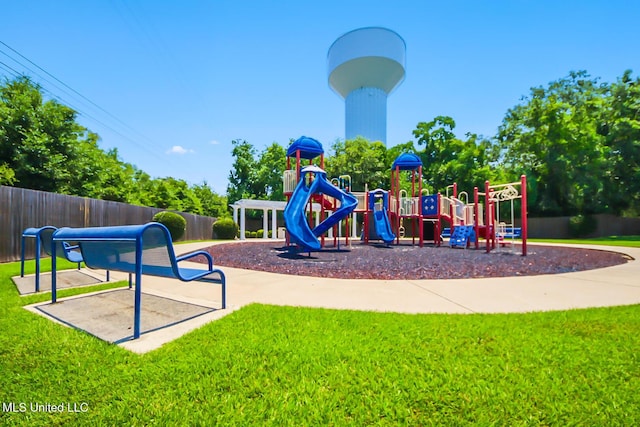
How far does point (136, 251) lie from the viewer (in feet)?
10.2

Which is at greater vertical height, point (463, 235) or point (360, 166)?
→ point (360, 166)

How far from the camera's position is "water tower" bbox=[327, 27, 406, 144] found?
50.7 m

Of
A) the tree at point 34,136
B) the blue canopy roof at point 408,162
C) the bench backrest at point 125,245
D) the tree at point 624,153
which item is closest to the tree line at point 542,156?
the tree at point 624,153

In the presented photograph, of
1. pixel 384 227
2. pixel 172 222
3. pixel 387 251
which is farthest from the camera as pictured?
pixel 172 222

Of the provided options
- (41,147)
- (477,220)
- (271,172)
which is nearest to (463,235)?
(477,220)

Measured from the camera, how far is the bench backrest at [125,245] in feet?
10.5

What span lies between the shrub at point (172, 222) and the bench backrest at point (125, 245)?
623 inches

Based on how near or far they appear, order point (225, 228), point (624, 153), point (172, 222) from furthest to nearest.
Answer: point (624, 153) < point (225, 228) < point (172, 222)

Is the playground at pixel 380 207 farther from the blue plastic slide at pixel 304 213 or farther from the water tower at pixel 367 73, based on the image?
the water tower at pixel 367 73

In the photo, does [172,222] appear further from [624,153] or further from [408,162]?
[624,153]

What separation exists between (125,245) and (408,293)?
405 centimetres

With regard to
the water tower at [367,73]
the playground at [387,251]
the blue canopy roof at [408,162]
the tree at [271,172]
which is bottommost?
the playground at [387,251]

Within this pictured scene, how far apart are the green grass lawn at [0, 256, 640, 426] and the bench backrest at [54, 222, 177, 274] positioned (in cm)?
87

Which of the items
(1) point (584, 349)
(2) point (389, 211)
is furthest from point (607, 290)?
(2) point (389, 211)
